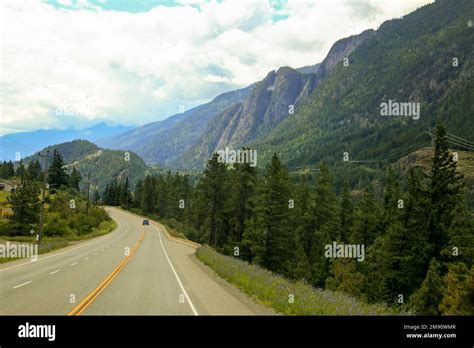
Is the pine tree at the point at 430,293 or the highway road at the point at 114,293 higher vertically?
the highway road at the point at 114,293

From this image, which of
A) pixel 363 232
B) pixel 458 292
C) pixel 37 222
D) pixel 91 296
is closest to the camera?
pixel 91 296

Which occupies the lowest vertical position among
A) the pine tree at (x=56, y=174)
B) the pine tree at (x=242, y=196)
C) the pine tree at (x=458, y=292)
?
the pine tree at (x=458, y=292)

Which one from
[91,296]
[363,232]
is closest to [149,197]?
[363,232]

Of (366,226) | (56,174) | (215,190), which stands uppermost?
(56,174)

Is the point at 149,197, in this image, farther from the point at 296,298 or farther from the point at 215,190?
the point at 296,298

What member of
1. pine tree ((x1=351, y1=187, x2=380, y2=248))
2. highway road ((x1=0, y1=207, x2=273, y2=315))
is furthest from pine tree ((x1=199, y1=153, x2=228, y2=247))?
highway road ((x1=0, y1=207, x2=273, y2=315))

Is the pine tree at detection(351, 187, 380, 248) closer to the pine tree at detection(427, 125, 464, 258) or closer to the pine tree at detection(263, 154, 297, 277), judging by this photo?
the pine tree at detection(263, 154, 297, 277)

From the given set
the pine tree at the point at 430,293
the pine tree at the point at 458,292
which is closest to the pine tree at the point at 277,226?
the pine tree at the point at 458,292

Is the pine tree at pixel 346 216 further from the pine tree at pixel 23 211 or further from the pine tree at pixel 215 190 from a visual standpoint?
the pine tree at pixel 23 211

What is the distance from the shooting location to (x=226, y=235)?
6031 cm

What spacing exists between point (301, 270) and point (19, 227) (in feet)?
109

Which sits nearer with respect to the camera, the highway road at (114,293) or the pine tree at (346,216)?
the highway road at (114,293)
